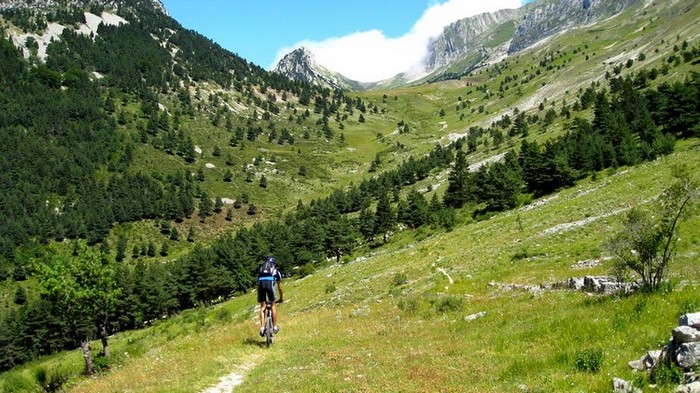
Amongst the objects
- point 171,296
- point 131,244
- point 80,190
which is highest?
point 80,190

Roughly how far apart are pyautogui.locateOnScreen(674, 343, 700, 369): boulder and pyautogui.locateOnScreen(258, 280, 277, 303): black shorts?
46.9 feet

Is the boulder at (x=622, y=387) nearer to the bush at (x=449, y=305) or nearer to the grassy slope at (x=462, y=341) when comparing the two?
the grassy slope at (x=462, y=341)

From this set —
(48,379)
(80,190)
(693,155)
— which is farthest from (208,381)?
(80,190)

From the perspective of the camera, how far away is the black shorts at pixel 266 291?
18938mm

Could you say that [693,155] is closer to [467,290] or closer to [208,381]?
[467,290]

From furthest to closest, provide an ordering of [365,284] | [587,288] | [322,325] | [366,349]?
1. [365,284]
2. [322,325]
3. [587,288]
4. [366,349]

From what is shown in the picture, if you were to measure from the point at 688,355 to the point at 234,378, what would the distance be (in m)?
12.3

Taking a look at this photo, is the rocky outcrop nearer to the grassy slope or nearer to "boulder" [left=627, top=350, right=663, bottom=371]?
"boulder" [left=627, top=350, right=663, bottom=371]

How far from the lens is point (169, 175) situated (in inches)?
7613

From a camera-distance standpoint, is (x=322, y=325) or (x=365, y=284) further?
(x=365, y=284)

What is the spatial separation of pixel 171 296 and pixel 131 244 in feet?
185

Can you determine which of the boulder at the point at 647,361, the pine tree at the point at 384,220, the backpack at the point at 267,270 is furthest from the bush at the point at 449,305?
the pine tree at the point at 384,220

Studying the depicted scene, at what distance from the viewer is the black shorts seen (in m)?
18.9

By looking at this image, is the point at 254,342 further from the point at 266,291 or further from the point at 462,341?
the point at 462,341
